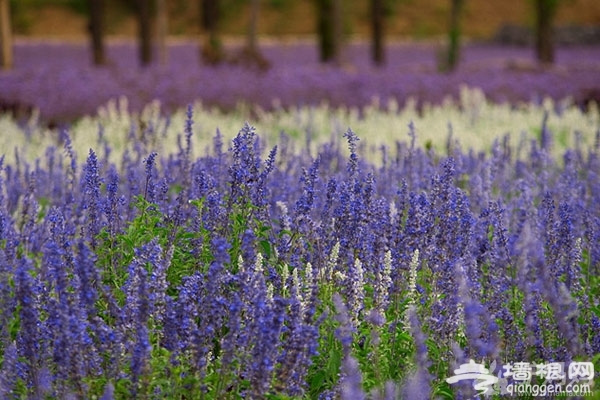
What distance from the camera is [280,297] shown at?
296cm

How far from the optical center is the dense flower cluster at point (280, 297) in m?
2.74

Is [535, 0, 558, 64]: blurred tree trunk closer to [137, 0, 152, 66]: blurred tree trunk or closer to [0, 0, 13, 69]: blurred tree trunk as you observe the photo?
[137, 0, 152, 66]: blurred tree trunk

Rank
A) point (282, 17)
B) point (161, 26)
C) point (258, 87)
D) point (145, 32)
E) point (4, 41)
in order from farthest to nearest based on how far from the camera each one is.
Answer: point (282, 17) < point (145, 32) < point (161, 26) < point (4, 41) < point (258, 87)

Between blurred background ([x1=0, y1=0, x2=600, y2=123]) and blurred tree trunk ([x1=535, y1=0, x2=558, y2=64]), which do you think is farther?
blurred tree trunk ([x1=535, y1=0, x2=558, y2=64])

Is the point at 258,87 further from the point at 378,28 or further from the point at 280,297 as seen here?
the point at 378,28

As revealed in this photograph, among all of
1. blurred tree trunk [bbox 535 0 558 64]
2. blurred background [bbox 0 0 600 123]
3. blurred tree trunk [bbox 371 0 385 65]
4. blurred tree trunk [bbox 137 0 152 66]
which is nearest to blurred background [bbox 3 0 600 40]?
blurred background [bbox 0 0 600 123]

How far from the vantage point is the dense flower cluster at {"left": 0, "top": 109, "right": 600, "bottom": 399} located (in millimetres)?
2740

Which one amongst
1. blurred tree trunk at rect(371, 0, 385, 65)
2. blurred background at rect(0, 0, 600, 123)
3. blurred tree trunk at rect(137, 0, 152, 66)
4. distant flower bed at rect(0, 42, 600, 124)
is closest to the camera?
distant flower bed at rect(0, 42, 600, 124)

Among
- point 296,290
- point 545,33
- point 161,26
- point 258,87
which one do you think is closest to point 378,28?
point 545,33

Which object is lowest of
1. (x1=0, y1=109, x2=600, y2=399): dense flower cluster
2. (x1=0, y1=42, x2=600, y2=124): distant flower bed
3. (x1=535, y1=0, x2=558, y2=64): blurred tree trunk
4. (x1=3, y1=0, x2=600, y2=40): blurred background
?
(x1=0, y1=109, x2=600, y2=399): dense flower cluster

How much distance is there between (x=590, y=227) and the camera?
4348mm

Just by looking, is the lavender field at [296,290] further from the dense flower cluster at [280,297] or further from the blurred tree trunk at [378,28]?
the blurred tree trunk at [378,28]

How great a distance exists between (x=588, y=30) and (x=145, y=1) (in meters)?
27.6

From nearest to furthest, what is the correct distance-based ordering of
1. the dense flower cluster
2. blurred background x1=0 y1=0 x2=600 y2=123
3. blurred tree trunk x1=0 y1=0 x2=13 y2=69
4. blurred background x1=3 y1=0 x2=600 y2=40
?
the dense flower cluster, blurred background x1=0 y1=0 x2=600 y2=123, blurred tree trunk x1=0 y1=0 x2=13 y2=69, blurred background x1=3 y1=0 x2=600 y2=40
